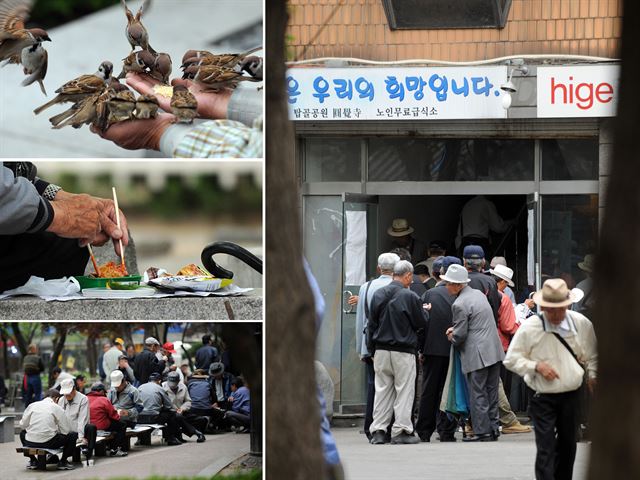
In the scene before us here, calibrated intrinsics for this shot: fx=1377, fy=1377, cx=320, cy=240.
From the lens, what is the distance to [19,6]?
751 cm

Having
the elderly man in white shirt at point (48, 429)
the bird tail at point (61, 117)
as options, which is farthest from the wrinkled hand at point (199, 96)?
the elderly man in white shirt at point (48, 429)

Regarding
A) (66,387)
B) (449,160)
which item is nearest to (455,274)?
(449,160)

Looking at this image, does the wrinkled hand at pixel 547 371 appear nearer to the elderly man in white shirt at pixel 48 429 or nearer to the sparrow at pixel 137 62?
the sparrow at pixel 137 62

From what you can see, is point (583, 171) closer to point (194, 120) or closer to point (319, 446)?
point (194, 120)

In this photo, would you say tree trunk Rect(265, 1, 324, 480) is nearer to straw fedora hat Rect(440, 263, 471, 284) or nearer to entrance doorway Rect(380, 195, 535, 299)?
straw fedora hat Rect(440, 263, 471, 284)

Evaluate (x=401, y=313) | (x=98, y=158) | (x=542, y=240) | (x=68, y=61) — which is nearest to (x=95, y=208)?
(x=98, y=158)

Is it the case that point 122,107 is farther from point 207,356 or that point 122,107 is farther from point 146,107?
point 207,356

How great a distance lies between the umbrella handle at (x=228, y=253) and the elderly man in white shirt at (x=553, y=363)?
2.25m

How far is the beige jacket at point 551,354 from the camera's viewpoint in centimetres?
918

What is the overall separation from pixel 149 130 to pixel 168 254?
30.8 inches

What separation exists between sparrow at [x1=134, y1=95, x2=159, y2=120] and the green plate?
0.96 meters

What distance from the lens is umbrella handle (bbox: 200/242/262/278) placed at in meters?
7.88

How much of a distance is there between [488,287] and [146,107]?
273 inches

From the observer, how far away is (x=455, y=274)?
1347 centimetres
